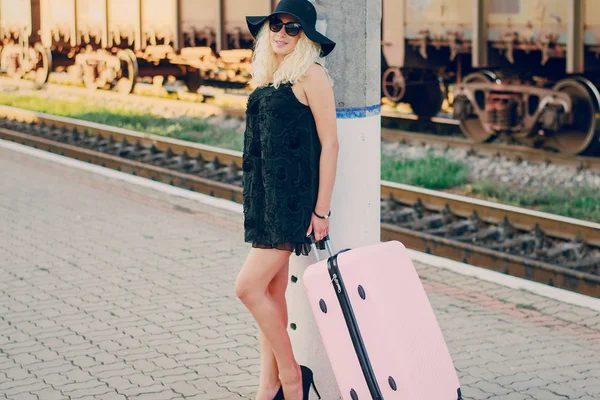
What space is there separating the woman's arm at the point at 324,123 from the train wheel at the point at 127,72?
16.2 metres

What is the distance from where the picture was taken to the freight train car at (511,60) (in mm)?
11398

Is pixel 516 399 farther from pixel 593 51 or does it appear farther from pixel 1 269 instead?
pixel 593 51

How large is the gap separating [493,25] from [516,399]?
8086mm

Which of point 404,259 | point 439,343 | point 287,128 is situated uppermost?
point 287,128

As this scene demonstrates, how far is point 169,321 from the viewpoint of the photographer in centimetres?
617

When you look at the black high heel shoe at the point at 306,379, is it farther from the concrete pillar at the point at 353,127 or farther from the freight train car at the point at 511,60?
the freight train car at the point at 511,60

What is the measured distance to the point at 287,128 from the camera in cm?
417

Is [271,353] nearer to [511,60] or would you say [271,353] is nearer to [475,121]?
[511,60]

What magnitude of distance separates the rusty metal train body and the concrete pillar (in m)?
7.01

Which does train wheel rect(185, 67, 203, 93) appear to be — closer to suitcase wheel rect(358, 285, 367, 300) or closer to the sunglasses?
the sunglasses

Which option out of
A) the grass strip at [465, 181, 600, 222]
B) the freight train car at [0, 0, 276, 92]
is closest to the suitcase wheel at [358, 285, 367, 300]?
the grass strip at [465, 181, 600, 222]

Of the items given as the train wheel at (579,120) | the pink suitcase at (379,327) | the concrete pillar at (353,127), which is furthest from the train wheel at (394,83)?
the pink suitcase at (379,327)

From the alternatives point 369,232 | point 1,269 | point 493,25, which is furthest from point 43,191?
point 369,232

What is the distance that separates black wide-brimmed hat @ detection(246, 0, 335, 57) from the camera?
413 centimetres
